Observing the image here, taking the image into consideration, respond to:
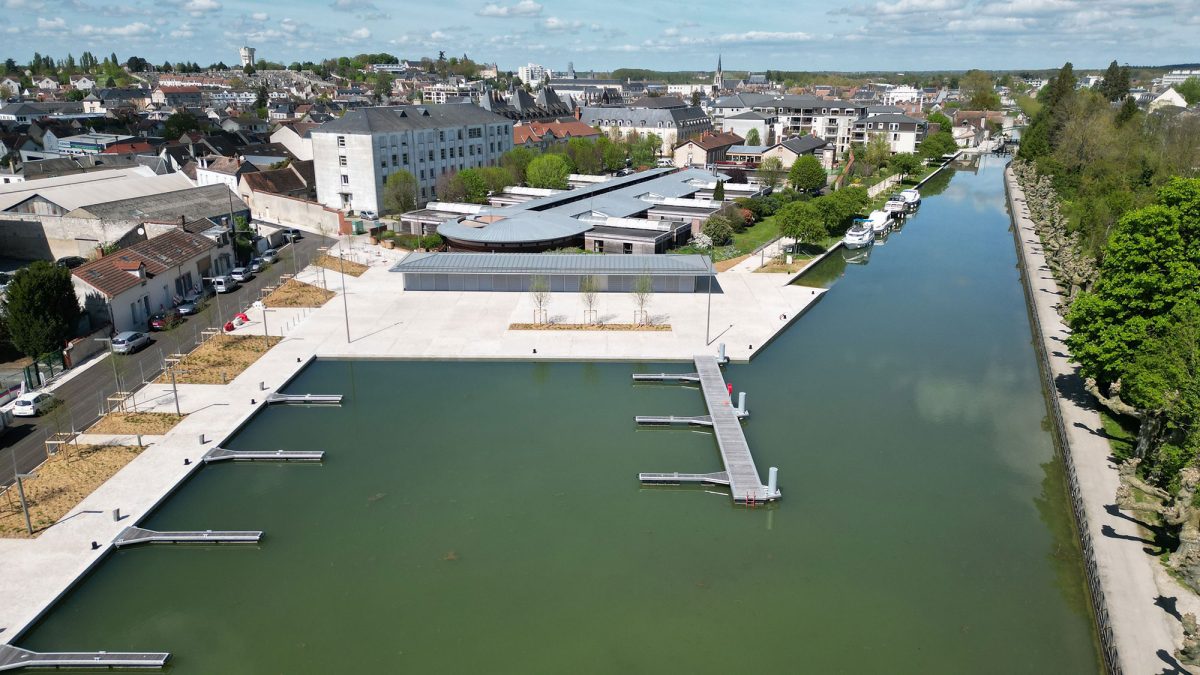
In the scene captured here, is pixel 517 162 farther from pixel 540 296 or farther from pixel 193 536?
pixel 193 536

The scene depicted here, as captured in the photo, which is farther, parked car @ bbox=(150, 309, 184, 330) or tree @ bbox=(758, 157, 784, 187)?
tree @ bbox=(758, 157, 784, 187)

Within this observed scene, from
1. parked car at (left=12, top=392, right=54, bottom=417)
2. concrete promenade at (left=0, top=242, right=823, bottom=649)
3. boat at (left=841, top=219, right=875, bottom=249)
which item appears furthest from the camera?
boat at (left=841, top=219, right=875, bottom=249)

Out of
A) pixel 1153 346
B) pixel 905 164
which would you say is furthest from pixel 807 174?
pixel 1153 346

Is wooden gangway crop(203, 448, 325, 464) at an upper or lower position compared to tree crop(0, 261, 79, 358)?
lower

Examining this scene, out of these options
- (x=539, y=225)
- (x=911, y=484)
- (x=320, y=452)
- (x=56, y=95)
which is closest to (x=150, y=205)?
(x=539, y=225)

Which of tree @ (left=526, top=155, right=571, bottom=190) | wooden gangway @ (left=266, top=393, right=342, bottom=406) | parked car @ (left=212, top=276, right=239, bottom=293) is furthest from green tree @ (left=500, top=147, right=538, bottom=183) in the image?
wooden gangway @ (left=266, top=393, right=342, bottom=406)

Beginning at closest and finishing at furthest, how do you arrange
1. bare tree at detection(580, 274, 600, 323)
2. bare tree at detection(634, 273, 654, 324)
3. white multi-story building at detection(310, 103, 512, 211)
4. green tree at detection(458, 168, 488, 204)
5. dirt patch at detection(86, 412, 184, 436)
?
dirt patch at detection(86, 412, 184, 436) → bare tree at detection(634, 273, 654, 324) → bare tree at detection(580, 274, 600, 323) → white multi-story building at detection(310, 103, 512, 211) → green tree at detection(458, 168, 488, 204)

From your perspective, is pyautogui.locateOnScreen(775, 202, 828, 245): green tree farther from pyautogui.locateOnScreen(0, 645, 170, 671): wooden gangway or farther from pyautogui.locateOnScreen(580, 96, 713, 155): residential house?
pyautogui.locateOnScreen(580, 96, 713, 155): residential house

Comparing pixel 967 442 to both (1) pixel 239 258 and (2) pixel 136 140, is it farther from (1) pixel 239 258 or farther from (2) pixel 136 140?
(2) pixel 136 140

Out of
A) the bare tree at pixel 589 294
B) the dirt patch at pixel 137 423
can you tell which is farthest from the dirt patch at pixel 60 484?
the bare tree at pixel 589 294
